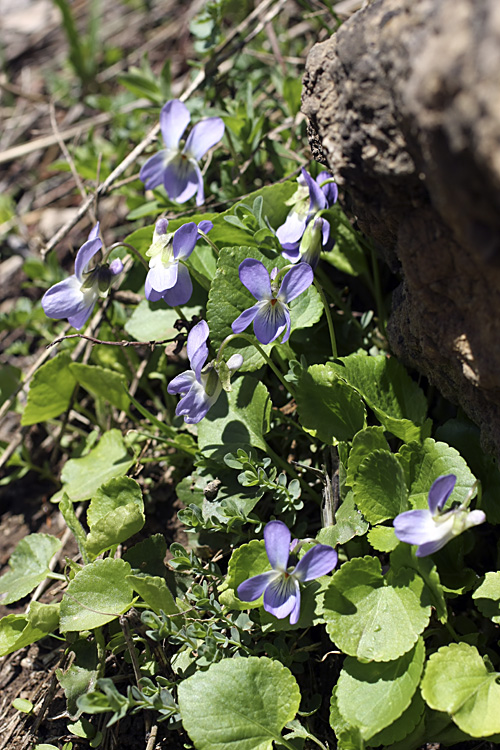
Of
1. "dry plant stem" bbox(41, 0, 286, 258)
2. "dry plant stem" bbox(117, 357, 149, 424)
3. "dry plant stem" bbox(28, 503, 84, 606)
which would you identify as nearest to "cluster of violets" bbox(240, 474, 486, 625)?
"dry plant stem" bbox(28, 503, 84, 606)

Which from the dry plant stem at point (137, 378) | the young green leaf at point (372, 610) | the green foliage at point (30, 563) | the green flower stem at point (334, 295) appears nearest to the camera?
the young green leaf at point (372, 610)

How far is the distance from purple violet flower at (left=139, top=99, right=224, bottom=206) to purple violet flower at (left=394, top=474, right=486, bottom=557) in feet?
3.81

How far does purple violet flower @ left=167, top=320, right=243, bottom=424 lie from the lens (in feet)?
5.43

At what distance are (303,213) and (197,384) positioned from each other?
573mm

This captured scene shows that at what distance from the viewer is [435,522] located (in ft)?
4.41

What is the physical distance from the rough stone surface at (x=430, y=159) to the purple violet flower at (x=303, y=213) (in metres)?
0.10

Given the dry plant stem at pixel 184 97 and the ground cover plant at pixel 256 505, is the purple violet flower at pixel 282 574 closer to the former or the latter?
the ground cover plant at pixel 256 505

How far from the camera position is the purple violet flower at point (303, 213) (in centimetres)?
177

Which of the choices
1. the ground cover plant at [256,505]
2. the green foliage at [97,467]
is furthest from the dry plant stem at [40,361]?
the green foliage at [97,467]

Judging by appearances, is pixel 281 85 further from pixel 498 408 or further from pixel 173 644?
pixel 173 644

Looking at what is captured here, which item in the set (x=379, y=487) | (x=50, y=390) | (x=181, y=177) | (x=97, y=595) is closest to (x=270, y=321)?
(x=379, y=487)

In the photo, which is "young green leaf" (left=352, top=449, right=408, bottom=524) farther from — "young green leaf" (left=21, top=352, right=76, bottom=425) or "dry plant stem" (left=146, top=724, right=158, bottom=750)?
"young green leaf" (left=21, top=352, right=76, bottom=425)

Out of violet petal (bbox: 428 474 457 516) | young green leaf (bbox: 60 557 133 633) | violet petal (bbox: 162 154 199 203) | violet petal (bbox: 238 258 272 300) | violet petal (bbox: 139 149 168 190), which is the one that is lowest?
young green leaf (bbox: 60 557 133 633)

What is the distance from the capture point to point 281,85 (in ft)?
8.75
